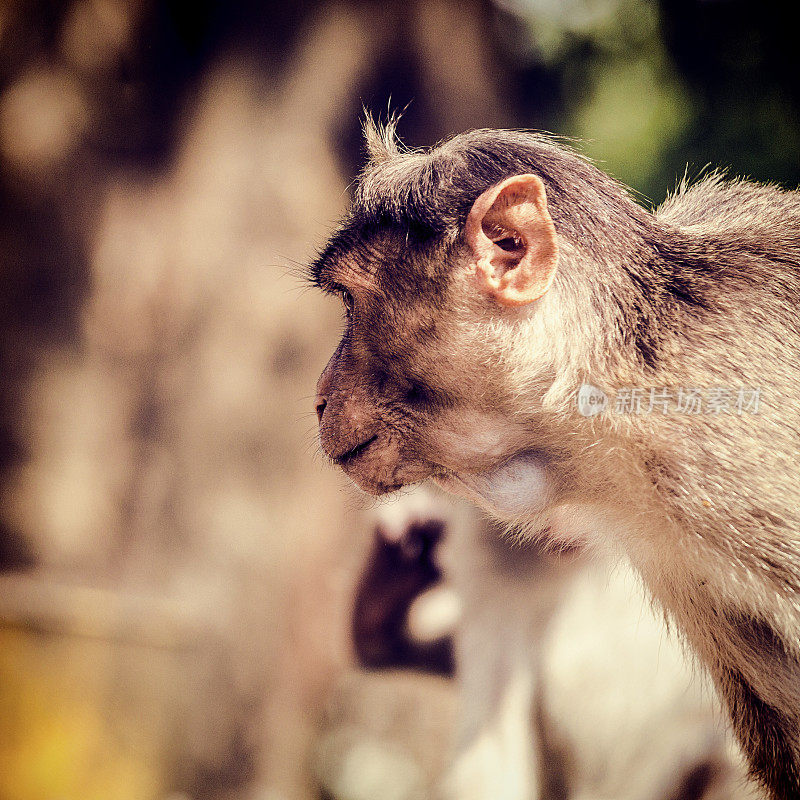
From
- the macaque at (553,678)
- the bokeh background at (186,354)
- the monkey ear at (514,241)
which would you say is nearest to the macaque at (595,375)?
the monkey ear at (514,241)

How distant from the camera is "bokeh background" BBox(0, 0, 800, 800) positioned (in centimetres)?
182

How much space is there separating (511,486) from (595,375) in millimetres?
288

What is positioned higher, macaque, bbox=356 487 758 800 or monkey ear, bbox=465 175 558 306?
monkey ear, bbox=465 175 558 306

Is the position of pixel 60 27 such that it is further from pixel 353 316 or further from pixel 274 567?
pixel 274 567

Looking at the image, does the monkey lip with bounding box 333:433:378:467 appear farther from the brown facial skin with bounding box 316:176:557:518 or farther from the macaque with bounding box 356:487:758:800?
the macaque with bounding box 356:487:758:800

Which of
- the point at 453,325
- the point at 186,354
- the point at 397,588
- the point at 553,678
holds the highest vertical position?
the point at 453,325

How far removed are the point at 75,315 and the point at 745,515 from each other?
1569mm

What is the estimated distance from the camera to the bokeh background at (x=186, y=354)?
1822 mm

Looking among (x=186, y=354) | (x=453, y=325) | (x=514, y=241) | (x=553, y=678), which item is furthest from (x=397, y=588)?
(x=514, y=241)

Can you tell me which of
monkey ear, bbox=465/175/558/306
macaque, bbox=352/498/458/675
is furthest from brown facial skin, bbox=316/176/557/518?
macaque, bbox=352/498/458/675

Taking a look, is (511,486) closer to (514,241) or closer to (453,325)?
(453,325)

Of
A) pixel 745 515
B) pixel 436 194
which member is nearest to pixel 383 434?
pixel 436 194

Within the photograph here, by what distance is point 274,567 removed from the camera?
6.52ft

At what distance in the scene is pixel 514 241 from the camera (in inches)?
47.1
